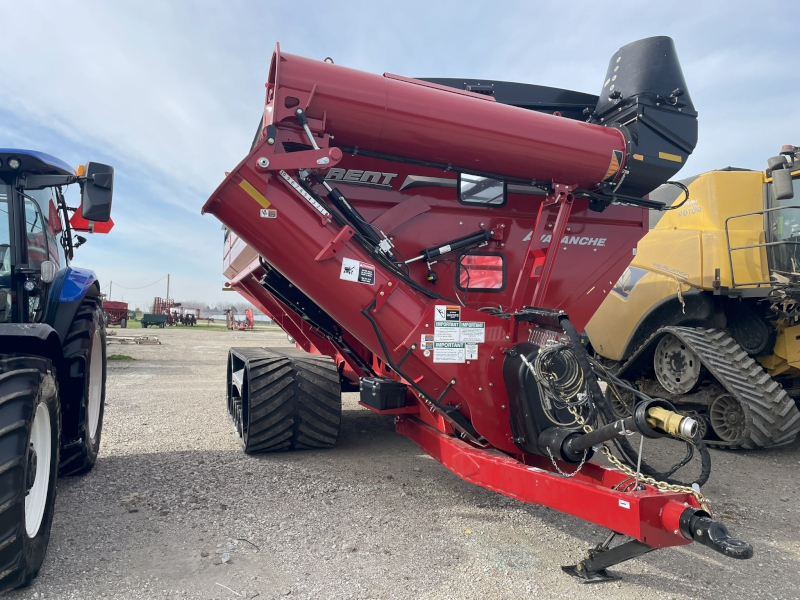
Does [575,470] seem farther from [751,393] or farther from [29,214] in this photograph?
[29,214]

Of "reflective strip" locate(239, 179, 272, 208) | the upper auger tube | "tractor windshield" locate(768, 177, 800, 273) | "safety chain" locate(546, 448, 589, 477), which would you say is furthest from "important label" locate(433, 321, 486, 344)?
"tractor windshield" locate(768, 177, 800, 273)

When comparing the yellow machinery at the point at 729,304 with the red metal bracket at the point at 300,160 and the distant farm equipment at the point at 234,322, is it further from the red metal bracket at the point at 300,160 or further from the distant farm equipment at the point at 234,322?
the distant farm equipment at the point at 234,322

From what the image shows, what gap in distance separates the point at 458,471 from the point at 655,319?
3.86 meters

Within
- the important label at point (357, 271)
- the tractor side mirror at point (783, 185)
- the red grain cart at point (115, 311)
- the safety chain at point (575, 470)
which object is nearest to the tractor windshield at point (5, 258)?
the important label at point (357, 271)

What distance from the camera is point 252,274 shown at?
5238mm

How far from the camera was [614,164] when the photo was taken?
3.69 metres

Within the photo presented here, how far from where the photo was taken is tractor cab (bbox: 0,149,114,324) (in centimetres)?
320

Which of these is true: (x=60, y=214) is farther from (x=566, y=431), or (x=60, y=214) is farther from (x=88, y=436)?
(x=566, y=431)

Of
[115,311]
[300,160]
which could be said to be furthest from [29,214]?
[115,311]

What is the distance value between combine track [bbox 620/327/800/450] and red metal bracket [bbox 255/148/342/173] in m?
3.95

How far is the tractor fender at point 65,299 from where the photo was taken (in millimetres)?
3658

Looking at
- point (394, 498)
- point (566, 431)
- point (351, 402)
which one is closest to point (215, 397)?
point (351, 402)

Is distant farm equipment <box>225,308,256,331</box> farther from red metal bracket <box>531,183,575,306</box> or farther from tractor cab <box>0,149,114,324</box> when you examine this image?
red metal bracket <box>531,183,575,306</box>

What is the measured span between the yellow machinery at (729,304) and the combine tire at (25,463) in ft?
14.9
